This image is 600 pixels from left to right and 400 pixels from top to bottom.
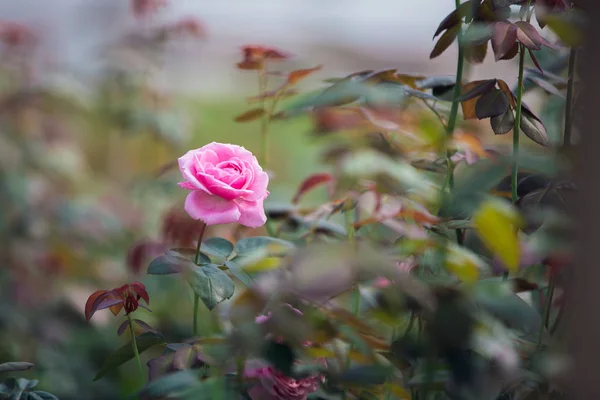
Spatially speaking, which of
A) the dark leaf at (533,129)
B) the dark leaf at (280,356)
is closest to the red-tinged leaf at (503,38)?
the dark leaf at (533,129)

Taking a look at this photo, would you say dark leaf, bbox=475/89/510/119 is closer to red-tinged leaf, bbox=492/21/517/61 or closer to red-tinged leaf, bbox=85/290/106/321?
red-tinged leaf, bbox=492/21/517/61

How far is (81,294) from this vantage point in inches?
89.7

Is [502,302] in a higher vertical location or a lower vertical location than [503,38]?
lower

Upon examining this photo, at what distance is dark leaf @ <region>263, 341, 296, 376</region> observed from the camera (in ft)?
2.03

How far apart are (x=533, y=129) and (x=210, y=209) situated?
1.36 feet

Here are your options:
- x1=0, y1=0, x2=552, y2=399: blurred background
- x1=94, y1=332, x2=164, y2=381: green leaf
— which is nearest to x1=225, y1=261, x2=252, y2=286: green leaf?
x1=94, y1=332, x2=164, y2=381: green leaf

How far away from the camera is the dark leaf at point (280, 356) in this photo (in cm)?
62

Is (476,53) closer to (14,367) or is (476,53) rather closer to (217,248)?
(217,248)

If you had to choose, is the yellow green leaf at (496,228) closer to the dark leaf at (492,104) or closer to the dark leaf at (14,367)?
the dark leaf at (492,104)

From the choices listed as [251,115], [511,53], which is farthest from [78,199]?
[511,53]

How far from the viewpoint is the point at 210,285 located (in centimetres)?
74

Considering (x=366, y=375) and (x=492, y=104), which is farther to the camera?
(x=492, y=104)

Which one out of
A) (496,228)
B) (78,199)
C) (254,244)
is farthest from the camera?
(78,199)

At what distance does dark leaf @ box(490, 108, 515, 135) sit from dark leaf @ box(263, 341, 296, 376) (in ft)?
1.35
